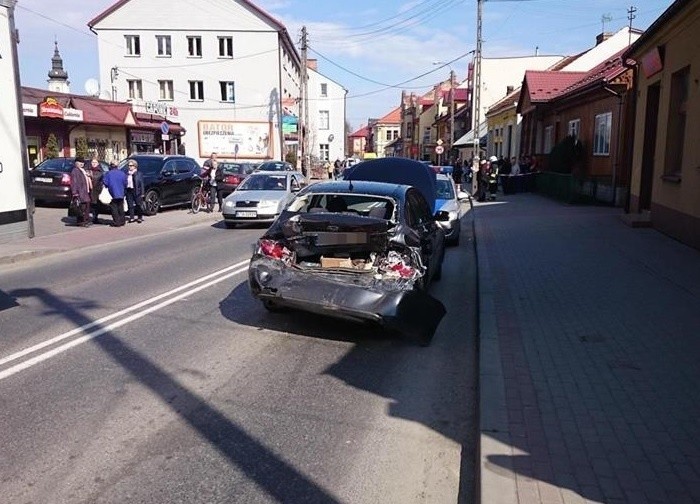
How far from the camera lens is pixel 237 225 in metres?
18.3

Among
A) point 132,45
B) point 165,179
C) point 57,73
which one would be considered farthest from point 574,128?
point 57,73

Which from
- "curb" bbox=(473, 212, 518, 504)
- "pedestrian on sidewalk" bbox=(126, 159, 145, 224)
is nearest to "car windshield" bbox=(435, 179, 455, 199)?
"curb" bbox=(473, 212, 518, 504)

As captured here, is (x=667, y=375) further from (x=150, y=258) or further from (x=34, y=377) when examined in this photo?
(x=150, y=258)

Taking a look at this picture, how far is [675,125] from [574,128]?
41.0ft

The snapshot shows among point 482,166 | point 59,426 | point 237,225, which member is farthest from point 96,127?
point 59,426

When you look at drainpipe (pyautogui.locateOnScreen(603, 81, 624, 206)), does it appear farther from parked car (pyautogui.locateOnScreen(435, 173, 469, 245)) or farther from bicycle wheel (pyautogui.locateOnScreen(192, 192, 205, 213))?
bicycle wheel (pyautogui.locateOnScreen(192, 192, 205, 213))

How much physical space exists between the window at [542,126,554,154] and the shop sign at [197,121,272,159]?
24.4m

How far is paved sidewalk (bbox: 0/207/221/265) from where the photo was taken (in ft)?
40.9

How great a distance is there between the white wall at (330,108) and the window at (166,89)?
29871 millimetres

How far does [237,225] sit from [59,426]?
14070 mm

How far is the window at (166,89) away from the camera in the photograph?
1950 inches

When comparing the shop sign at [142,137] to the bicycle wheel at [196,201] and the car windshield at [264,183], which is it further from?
the car windshield at [264,183]

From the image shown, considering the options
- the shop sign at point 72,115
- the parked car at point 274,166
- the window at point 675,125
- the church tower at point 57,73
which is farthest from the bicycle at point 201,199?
the church tower at point 57,73

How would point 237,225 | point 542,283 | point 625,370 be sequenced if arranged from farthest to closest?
point 237,225, point 542,283, point 625,370
